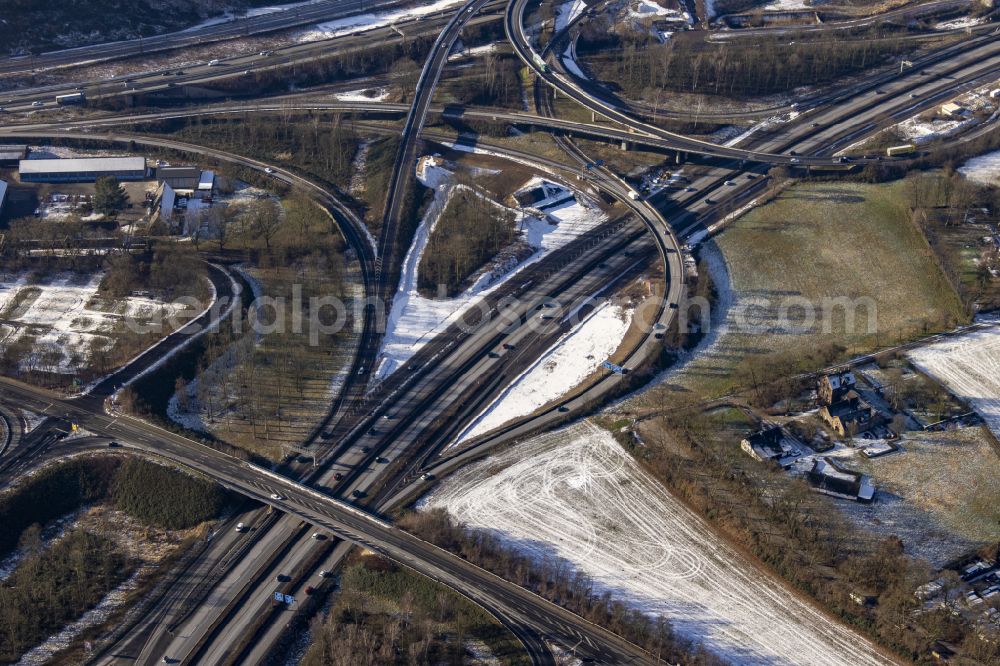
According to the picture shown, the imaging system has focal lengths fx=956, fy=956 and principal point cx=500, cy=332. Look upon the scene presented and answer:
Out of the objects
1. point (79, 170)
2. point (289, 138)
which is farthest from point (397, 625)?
point (289, 138)

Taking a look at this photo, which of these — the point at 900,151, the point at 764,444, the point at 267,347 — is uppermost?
the point at 900,151

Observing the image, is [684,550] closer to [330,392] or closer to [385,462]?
[385,462]

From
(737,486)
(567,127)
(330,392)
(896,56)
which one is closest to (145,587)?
(330,392)

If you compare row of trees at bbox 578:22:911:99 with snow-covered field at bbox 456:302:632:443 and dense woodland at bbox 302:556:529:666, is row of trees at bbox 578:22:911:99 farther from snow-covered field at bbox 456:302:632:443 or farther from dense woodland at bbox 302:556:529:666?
dense woodland at bbox 302:556:529:666

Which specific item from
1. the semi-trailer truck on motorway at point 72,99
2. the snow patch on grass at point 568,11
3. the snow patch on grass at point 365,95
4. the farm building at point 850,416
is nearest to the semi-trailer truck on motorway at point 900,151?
the farm building at point 850,416

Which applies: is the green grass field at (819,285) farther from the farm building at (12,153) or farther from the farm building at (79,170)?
the farm building at (12,153)

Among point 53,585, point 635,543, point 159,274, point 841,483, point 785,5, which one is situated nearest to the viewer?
point 53,585

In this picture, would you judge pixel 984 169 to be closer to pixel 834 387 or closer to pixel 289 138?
pixel 834 387
